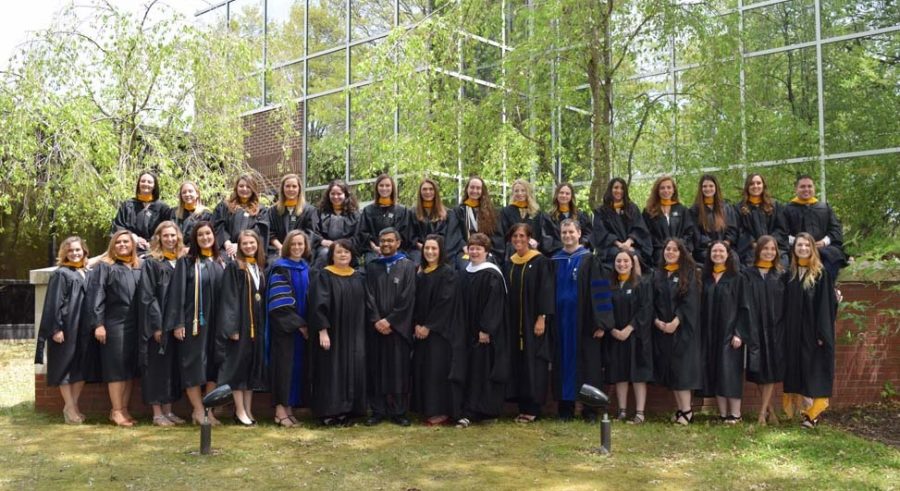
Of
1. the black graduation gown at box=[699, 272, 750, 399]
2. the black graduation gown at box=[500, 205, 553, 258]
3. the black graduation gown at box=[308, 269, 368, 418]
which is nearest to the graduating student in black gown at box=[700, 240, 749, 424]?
the black graduation gown at box=[699, 272, 750, 399]

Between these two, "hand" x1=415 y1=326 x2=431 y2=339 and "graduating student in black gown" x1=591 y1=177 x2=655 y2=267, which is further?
"graduating student in black gown" x1=591 y1=177 x2=655 y2=267

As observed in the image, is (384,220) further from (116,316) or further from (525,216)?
(116,316)

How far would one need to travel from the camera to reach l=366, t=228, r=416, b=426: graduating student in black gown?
856cm

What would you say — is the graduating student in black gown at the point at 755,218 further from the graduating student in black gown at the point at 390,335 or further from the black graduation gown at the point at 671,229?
the graduating student in black gown at the point at 390,335

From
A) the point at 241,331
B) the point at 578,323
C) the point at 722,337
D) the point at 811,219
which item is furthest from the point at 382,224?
the point at 811,219

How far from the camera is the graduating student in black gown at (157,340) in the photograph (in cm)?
830

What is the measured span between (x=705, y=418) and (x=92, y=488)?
5642mm

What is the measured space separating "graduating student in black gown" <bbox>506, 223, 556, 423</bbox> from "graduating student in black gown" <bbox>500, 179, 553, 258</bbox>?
1.69ft

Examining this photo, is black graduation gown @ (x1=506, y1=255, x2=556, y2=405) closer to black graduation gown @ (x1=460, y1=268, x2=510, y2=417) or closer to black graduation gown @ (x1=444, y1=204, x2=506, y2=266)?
black graduation gown @ (x1=460, y1=268, x2=510, y2=417)

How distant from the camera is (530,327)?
8773 millimetres

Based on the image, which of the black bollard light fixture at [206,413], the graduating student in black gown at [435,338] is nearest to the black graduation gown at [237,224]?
the graduating student in black gown at [435,338]

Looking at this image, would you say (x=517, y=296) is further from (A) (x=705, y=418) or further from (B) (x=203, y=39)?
(B) (x=203, y=39)

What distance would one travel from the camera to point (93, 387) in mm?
8898

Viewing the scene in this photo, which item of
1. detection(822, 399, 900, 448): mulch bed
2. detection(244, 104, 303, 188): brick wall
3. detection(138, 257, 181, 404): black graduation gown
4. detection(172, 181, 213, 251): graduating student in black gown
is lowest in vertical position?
detection(822, 399, 900, 448): mulch bed
